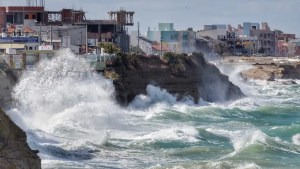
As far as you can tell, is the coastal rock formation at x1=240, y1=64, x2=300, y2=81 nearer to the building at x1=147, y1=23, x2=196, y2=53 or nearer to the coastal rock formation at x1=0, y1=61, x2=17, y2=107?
the building at x1=147, y1=23, x2=196, y2=53

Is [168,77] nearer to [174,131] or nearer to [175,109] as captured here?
[175,109]

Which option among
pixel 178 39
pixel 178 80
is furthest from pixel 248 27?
pixel 178 80

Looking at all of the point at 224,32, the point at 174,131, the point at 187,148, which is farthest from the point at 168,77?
the point at 224,32

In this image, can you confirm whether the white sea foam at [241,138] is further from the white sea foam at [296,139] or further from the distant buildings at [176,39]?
the distant buildings at [176,39]

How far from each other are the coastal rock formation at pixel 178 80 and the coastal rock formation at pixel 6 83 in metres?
7.61

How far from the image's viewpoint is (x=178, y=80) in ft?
174

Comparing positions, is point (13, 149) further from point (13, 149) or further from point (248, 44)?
point (248, 44)

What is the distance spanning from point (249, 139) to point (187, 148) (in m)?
2.91

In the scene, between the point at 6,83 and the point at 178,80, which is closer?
the point at 6,83

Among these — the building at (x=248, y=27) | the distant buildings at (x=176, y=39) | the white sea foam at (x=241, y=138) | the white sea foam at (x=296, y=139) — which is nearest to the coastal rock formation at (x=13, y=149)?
the white sea foam at (x=241, y=138)

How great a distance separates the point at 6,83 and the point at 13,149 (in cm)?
2193

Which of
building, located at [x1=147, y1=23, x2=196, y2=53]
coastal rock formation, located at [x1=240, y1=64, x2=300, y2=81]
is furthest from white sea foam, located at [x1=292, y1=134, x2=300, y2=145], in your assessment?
building, located at [x1=147, y1=23, x2=196, y2=53]

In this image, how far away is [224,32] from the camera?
134125mm

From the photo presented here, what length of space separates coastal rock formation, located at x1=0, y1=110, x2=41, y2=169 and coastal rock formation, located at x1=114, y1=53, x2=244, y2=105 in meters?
28.5
